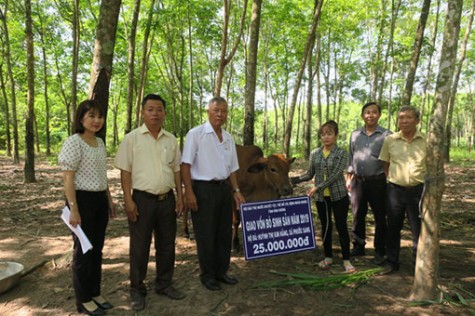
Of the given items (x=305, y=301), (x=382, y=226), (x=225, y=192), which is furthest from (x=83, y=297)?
(x=382, y=226)

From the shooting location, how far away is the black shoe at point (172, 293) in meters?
3.67

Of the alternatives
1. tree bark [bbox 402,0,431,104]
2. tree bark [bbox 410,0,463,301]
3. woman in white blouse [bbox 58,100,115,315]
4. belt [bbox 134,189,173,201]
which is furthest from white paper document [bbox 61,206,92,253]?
tree bark [bbox 402,0,431,104]

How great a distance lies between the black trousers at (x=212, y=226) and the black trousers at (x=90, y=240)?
3.43 feet

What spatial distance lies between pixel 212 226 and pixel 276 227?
3.11 feet

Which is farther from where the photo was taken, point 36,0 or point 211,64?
point 211,64

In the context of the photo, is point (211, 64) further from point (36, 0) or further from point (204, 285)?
point (204, 285)

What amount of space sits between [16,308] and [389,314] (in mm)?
3977

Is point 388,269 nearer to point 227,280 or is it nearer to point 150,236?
point 227,280

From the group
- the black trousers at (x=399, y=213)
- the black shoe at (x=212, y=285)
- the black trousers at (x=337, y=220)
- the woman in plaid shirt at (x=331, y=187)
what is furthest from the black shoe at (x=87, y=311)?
the black trousers at (x=399, y=213)

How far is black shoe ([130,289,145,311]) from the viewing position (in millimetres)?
3461

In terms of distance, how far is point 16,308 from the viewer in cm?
356

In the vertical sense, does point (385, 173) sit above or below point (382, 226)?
above

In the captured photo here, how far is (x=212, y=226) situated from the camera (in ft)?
12.8

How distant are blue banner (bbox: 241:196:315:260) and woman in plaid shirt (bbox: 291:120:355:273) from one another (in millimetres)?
224
